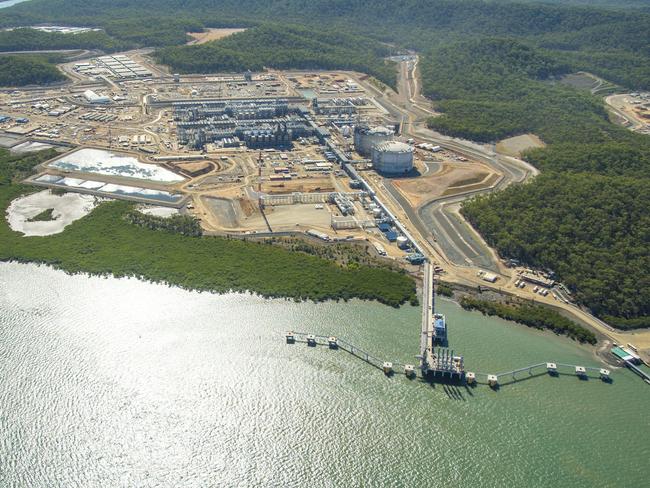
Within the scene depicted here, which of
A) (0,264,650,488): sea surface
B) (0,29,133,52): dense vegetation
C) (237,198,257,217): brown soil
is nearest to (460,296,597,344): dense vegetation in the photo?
(0,264,650,488): sea surface

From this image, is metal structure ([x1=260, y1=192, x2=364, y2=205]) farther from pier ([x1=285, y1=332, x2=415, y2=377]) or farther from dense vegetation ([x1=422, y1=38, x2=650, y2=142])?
dense vegetation ([x1=422, y1=38, x2=650, y2=142])

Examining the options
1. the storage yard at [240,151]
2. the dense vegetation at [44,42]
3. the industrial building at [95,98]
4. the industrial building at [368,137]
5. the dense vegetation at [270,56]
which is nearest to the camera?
the storage yard at [240,151]

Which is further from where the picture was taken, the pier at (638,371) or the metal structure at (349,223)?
the metal structure at (349,223)

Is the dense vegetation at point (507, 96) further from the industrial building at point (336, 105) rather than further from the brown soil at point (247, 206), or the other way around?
the brown soil at point (247, 206)

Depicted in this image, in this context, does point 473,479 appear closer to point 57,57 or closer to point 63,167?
point 63,167

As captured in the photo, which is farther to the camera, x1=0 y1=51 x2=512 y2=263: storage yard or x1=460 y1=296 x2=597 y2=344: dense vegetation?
x1=0 y1=51 x2=512 y2=263: storage yard

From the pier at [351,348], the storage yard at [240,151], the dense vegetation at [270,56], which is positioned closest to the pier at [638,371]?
the pier at [351,348]
